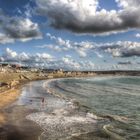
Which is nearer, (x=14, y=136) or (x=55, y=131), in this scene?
(x=14, y=136)

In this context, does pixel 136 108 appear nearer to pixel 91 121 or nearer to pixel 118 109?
pixel 118 109

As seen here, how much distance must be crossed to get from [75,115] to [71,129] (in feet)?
28.0

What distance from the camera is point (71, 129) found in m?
30.6

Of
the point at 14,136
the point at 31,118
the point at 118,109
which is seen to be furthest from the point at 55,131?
the point at 118,109

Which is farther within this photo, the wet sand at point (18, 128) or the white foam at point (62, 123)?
the white foam at point (62, 123)

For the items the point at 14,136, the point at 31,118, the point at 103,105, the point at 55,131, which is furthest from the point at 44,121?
the point at 103,105

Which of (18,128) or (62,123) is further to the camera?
(62,123)

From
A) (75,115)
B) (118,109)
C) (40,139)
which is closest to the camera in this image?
(40,139)

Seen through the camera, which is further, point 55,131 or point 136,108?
point 136,108

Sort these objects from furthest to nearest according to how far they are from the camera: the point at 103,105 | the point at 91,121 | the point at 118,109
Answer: the point at 103,105
the point at 118,109
the point at 91,121

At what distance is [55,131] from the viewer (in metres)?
29.8

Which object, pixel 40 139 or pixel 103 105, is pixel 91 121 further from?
pixel 103 105

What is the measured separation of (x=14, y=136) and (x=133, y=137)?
11.7 m

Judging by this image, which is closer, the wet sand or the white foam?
the wet sand
